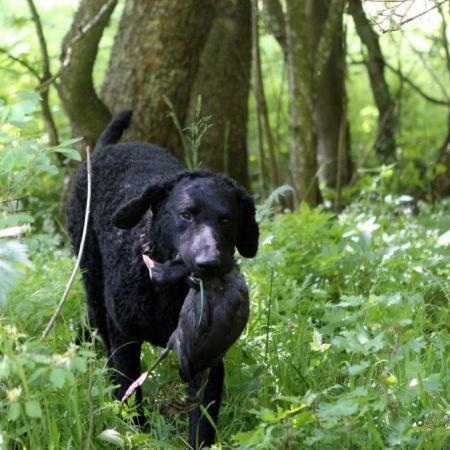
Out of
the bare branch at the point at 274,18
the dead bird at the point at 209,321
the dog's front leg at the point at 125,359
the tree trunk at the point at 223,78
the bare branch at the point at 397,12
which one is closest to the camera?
the dead bird at the point at 209,321

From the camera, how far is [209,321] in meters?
3.04

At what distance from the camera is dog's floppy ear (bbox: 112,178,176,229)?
138 inches

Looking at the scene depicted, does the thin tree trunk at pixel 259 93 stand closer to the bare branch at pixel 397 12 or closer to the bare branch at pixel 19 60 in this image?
the bare branch at pixel 19 60

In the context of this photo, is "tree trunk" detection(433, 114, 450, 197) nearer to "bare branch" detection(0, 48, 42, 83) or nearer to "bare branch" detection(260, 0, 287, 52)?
"bare branch" detection(260, 0, 287, 52)

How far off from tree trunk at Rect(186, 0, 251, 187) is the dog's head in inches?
141

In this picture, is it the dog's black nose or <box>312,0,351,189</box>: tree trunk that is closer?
the dog's black nose

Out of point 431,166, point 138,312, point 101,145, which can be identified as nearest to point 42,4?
point 431,166

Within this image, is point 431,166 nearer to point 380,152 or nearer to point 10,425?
point 380,152

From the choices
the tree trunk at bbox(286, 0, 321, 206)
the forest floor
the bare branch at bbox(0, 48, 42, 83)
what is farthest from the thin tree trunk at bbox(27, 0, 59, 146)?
the tree trunk at bbox(286, 0, 321, 206)

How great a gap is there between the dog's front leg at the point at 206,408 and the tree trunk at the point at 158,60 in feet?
10.0

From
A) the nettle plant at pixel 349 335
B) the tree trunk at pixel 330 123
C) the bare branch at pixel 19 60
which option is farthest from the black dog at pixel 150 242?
the tree trunk at pixel 330 123

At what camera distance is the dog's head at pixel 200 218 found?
10.1ft

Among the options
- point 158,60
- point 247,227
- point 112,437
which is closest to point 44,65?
point 158,60

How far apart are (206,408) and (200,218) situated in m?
0.76
